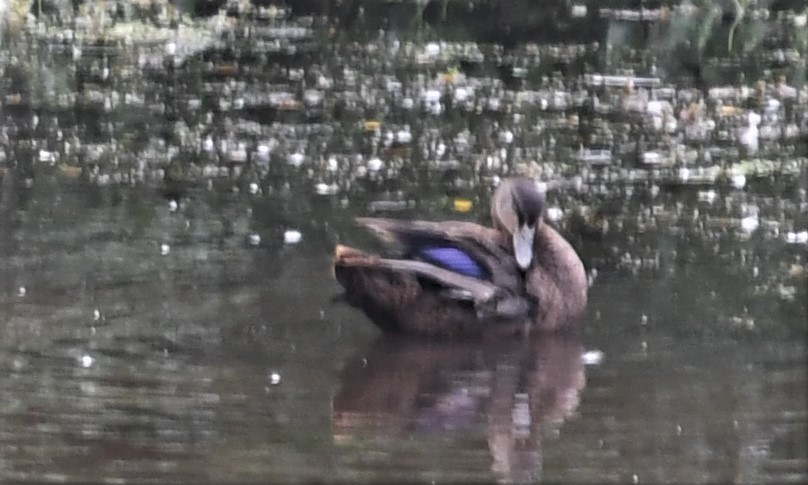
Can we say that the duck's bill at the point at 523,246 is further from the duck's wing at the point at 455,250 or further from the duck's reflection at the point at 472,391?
the duck's reflection at the point at 472,391

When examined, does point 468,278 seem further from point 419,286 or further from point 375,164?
point 375,164

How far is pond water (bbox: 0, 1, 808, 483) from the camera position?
5.05 m

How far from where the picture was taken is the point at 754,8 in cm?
1253

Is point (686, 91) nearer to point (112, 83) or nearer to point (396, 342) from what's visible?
point (112, 83)

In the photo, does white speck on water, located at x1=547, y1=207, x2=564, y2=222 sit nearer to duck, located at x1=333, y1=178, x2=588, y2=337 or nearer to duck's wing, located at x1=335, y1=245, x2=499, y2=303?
duck, located at x1=333, y1=178, x2=588, y2=337

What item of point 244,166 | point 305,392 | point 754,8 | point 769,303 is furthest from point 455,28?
point 305,392

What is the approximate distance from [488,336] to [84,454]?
5.72ft

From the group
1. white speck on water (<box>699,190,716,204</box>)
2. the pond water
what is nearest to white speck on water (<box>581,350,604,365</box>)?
the pond water

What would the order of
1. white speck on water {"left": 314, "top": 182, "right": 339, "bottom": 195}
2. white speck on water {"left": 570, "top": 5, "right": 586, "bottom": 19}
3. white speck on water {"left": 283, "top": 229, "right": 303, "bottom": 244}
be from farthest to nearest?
white speck on water {"left": 570, "top": 5, "right": 586, "bottom": 19} → white speck on water {"left": 314, "top": 182, "right": 339, "bottom": 195} → white speck on water {"left": 283, "top": 229, "right": 303, "bottom": 244}

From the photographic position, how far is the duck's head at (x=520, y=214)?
608 centimetres

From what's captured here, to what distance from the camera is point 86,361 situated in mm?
5707

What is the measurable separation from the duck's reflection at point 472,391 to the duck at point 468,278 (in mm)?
91

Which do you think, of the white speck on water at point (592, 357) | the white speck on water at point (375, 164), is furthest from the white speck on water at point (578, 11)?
the white speck on water at point (592, 357)

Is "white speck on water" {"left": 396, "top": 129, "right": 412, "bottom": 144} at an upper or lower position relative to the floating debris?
upper
